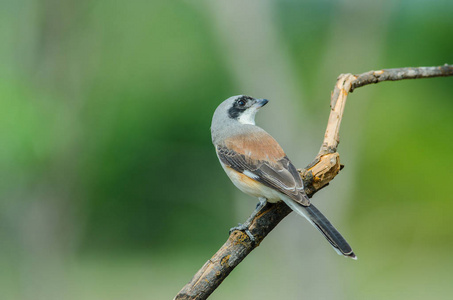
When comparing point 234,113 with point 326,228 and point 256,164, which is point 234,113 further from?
point 326,228

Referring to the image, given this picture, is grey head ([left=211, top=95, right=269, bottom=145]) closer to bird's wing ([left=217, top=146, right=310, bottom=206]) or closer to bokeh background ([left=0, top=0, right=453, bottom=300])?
bird's wing ([left=217, top=146, right=310, bottom=206])

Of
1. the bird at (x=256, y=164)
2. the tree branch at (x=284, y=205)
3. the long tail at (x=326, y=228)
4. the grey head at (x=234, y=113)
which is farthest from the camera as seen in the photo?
the grey head at (x=234, y=113)

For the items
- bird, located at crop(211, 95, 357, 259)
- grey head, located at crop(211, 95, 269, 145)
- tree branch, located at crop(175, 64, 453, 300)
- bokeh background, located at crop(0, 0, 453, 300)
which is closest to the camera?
tree branch, located at crop(175, 64, 453, 300)

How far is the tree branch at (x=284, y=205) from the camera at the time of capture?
6.24 feet

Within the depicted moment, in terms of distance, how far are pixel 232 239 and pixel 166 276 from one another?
8219 mm

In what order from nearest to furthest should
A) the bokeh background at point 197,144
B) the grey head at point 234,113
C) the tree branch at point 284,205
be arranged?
the tree branch at point 284,205 < the grey head at point 234,113 < the bokeh background at point 197,144

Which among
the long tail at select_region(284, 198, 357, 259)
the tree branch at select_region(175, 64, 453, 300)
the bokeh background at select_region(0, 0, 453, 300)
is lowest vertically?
the bokeh background at select_region(0, 0, 453, 300)

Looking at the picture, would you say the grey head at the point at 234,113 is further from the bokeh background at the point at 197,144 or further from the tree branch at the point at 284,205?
the bokeh background at the point at 197,144

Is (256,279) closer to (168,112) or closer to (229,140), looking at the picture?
(168,112)

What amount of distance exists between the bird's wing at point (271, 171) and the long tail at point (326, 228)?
46 millimetres

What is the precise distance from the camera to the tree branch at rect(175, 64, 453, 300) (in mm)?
1903

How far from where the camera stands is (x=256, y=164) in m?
2.53

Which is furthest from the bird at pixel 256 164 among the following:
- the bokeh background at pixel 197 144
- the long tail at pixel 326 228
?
the bokeh background at pixel 197 144

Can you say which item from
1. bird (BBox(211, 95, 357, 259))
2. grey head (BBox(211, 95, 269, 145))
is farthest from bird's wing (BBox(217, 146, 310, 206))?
grey head (BBox(211, 95, 269, 145))
